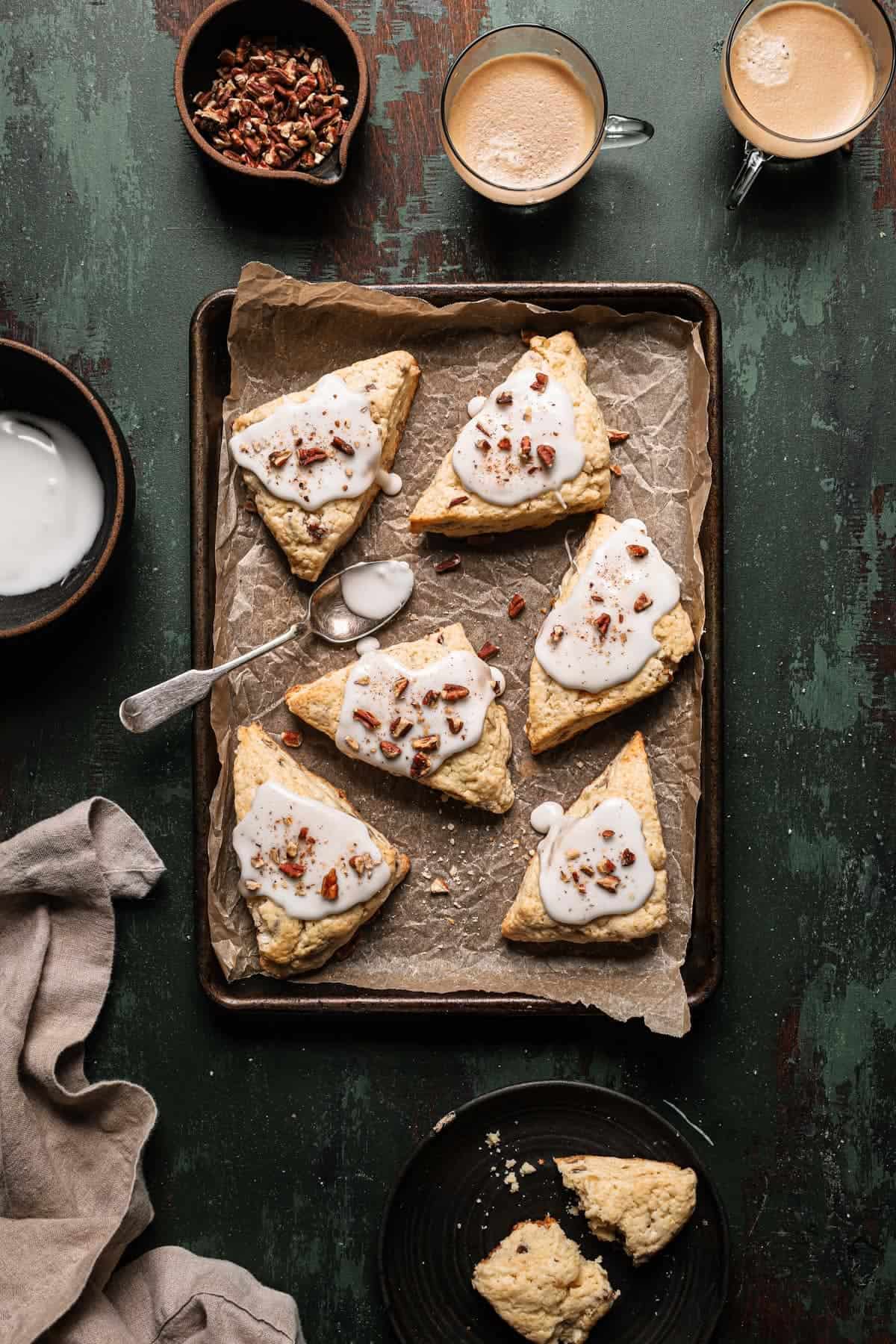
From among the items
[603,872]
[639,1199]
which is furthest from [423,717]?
[639,1199]

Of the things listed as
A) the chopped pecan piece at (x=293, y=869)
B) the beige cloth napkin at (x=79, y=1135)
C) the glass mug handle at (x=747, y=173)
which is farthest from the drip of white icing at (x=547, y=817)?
the glass mug handle at (x=747, y=173)

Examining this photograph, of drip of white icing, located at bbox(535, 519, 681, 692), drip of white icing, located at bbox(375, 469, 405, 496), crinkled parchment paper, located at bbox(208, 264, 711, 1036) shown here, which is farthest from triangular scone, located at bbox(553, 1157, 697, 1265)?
drip of white icing, located at bbox(375, 469, 405, 496)

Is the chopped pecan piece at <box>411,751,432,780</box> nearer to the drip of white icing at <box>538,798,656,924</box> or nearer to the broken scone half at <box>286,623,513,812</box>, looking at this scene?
the broken scone half at <box>286,623,513,812</box>

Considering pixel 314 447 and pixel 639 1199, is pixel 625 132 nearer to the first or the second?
pixel 314 447

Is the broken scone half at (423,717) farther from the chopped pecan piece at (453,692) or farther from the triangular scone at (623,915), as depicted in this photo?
the triangular scone at (623,915)

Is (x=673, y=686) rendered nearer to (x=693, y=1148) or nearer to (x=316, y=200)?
(x=693, y=1148)

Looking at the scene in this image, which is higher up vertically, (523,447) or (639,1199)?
(523,447)

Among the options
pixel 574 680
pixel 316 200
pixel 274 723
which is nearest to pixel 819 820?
pixel 574 680
